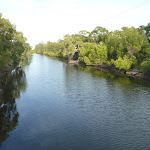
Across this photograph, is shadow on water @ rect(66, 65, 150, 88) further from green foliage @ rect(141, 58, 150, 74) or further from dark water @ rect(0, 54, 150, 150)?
dark water @ rect(0, 54, 150, 150)

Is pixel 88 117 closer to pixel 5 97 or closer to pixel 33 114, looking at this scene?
pixel 33 114

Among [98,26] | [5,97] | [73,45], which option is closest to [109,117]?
[5,97]

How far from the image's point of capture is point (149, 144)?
2573 cm

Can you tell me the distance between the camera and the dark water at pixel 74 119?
85.3ft

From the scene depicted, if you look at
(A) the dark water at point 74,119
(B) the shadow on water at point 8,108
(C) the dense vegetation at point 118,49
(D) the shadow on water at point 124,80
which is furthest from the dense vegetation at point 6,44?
(C) the dense vegetation at point 118,49

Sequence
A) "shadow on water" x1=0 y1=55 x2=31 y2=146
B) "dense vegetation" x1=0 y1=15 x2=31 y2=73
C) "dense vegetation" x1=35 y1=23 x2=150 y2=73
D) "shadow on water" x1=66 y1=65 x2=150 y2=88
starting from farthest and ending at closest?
"dense vegetation" x1=35 y1=23 x2=150 y2=73, "shadow on water" x1=66 y1=65 x2=150 y2=88, "dense vegetation" x1=0 y1=15 x2=31 y2=73, "shadow on water" x1=0 y1=55 x2=31 y2=146

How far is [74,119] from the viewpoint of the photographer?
33.6 metres

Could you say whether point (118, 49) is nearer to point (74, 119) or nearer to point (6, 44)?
point (6, 44)

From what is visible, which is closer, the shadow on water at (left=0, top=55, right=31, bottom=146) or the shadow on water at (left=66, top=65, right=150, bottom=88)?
the shadow on water at (left=0, top=55, right=31, bottom=146)

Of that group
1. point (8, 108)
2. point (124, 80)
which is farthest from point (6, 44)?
point (124, 80)

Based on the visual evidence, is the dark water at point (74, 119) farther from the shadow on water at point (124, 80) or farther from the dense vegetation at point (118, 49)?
the dense vegetation at point (118, 49)

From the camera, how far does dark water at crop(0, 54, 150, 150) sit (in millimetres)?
25984

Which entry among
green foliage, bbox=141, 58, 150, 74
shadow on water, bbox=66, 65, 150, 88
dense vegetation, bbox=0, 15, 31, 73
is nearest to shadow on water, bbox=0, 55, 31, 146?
dense vegetation, bbox=0, 15, 31, 73

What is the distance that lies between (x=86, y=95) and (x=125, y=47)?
2064 inches
